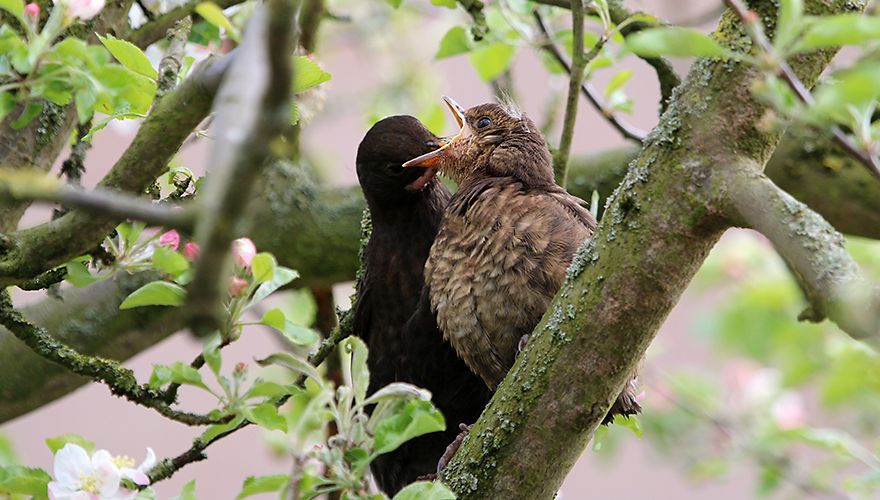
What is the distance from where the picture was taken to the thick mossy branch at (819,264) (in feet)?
4.01

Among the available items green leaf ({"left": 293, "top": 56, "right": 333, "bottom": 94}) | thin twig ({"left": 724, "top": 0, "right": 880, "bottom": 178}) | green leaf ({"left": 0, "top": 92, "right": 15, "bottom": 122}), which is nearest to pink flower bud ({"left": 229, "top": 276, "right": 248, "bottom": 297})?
green leaf ({"left": 293, "top": 56, "right": 333, "bottom": 94})

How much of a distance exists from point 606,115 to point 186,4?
966 millimetres

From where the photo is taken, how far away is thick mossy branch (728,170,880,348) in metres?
1.22

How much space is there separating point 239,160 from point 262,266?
72 centimetres

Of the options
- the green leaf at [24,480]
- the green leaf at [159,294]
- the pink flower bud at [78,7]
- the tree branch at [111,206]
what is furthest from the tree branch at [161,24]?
the tree branch at [111,206]

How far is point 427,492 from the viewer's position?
4.82 ft

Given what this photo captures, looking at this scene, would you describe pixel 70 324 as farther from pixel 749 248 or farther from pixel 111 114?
pixel 749 248

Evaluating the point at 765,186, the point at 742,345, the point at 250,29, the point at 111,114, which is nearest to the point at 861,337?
the point at 765,186

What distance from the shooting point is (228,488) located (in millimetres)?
5574

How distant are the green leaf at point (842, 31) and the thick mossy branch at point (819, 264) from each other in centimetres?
24

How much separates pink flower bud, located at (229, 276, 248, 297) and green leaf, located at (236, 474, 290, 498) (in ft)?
0.84

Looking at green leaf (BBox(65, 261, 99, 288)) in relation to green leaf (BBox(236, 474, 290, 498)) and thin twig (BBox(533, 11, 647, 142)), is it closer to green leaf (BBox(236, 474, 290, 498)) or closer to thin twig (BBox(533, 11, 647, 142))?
green leaf (BBox(236, 474, 290, 498))

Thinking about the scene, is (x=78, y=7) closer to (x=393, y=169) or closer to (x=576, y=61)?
(x=576, y=61)

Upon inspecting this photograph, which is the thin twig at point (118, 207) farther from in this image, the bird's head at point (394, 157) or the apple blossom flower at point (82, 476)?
the bird's head at point (394, 157)
